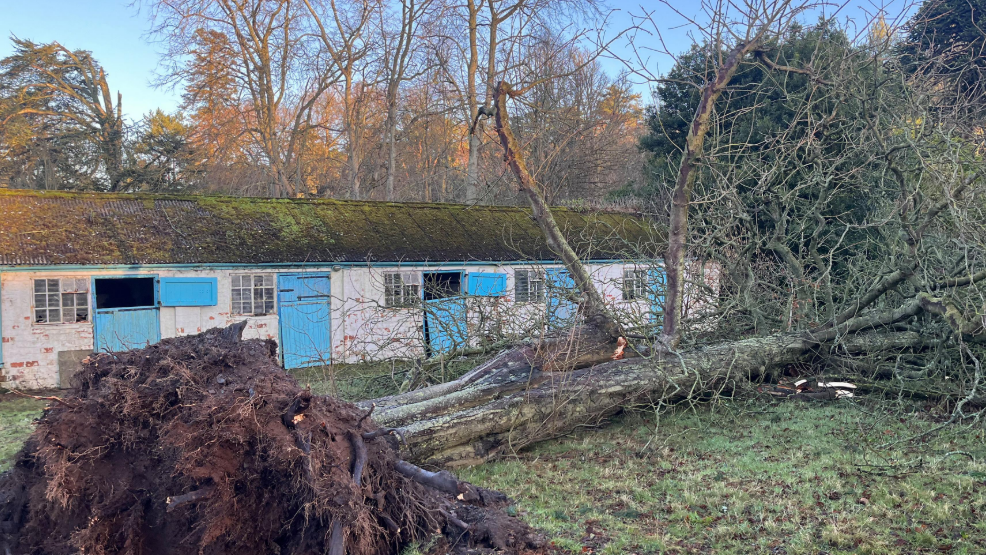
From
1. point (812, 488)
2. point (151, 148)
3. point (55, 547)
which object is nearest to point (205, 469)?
point (55, 547)

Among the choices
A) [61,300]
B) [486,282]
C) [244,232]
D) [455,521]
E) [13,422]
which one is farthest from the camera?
[486,282]

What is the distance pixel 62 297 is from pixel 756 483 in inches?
460

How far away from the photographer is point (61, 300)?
11.2 metres

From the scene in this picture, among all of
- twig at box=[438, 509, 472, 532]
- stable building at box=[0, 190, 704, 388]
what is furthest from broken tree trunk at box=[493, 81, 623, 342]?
twig at box=[438, 509, 472, 532]

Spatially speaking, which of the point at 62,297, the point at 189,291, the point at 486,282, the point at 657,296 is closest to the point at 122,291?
the point at 62,297

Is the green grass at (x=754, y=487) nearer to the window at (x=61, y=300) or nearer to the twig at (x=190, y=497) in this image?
the twig at (x=190, y=497)

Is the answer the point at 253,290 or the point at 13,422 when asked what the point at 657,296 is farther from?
the point at 13,422

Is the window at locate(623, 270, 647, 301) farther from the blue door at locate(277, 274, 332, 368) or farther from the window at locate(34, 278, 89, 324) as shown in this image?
the window at locate(34, 278, 89, 324)

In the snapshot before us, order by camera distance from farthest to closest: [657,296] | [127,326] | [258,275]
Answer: [258,275] < [127,326] < [657,296]

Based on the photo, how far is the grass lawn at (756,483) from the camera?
412cm

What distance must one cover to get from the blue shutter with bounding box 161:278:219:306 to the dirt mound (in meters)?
7.68

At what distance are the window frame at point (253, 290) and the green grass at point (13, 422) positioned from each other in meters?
3.55

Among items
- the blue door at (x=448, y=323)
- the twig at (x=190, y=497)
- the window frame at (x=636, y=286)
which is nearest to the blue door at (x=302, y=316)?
the blue door at (x=448, y=323)

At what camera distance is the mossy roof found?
11367mm
